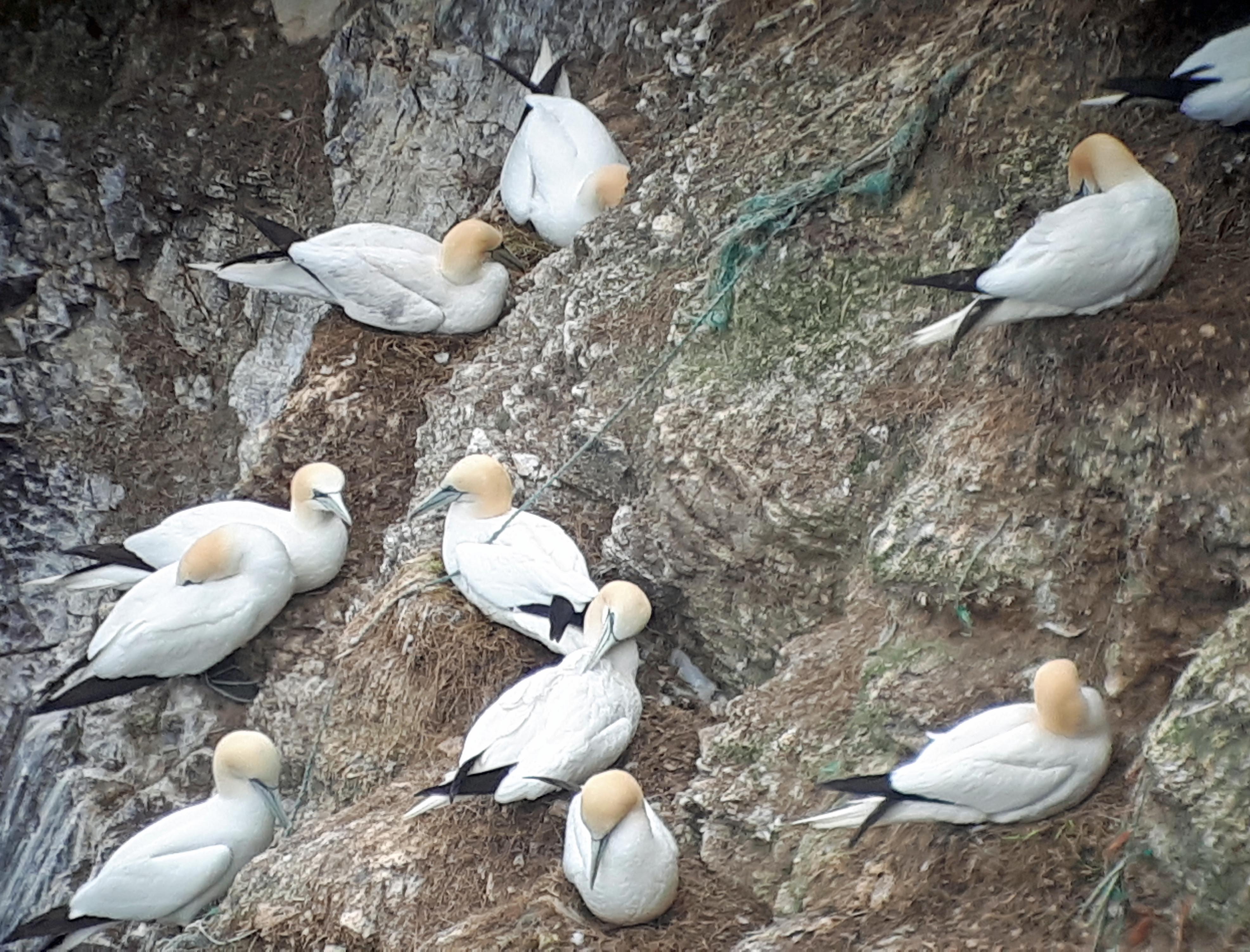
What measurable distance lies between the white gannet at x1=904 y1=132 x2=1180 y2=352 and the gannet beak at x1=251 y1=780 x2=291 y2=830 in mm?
3157

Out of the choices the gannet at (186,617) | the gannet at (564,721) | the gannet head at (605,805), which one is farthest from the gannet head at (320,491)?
the gannet head at (605,805)

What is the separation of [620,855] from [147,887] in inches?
86.9

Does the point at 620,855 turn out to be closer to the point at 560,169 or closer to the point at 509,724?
the point at 509,724

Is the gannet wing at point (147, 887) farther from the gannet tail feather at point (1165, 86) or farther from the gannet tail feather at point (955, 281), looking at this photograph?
the gannet tail feather at point (1165, 86)

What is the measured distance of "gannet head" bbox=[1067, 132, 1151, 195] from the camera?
4.83 meters

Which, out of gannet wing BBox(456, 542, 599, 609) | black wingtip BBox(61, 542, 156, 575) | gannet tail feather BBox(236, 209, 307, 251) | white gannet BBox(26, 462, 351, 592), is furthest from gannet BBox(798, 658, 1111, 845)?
gannet tail feather BBox(236, 209, 307, 251)

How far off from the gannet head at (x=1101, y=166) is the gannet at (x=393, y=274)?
3.46m

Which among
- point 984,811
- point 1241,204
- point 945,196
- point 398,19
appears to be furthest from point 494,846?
point 398,19

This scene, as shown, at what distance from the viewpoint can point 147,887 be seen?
223 inches

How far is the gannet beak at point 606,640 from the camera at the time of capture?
5.37 meters

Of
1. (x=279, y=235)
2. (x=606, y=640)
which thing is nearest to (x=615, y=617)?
(x=606, y=640)

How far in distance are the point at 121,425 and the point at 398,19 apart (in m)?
3.12

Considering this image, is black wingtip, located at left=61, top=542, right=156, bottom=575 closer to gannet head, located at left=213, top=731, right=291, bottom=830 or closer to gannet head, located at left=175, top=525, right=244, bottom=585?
gannet head, located at left=175, top=525, right=244, bottom=585

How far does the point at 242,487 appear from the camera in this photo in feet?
25.1
